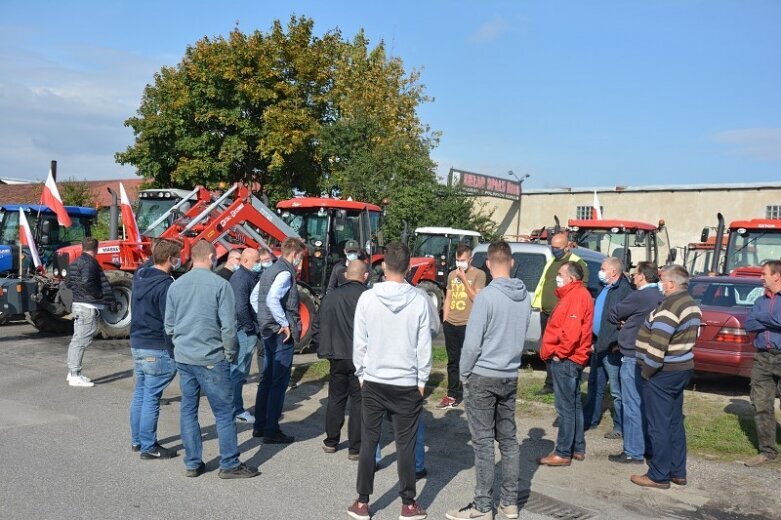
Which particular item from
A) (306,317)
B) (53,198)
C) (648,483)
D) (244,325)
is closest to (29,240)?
(53,198)

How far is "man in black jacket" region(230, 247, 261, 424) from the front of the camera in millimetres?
7949

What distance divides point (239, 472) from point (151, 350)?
1.41m

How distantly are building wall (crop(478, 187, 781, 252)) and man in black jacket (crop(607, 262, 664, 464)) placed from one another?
22.0m

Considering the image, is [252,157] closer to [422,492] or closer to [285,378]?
[285,378]

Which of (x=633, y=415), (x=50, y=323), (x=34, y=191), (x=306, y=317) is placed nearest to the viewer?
(x=633, y=415)

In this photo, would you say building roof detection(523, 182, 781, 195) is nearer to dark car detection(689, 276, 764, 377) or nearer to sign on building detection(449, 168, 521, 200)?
sign on building detection(449, 168, 521, 200)

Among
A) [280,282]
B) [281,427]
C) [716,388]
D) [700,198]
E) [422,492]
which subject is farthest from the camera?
[700,198]

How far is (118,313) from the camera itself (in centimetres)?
1384

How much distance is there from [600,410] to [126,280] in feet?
30.2

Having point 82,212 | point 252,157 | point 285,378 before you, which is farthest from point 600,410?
point 252,157

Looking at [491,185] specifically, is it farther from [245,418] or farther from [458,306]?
[245,418]

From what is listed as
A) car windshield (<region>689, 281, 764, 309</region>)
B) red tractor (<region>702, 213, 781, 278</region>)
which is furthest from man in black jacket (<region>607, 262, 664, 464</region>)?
red tractor (<region>702, 213, 781, 278</region>)

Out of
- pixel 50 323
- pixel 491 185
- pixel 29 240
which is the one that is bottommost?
pixel 50 323

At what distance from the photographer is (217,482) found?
19.3 feet
